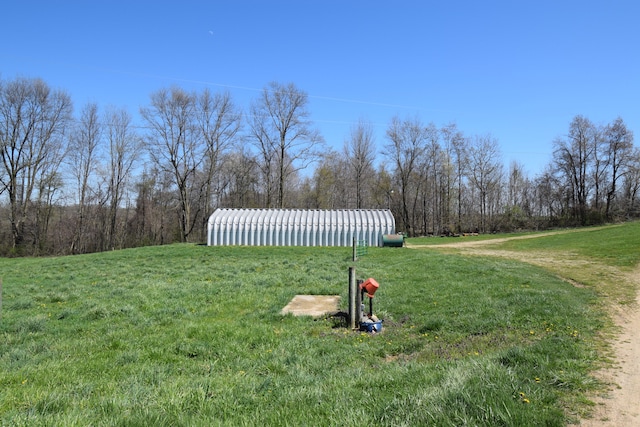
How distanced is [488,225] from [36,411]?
150 feet

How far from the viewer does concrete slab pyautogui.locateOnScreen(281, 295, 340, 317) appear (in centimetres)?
874

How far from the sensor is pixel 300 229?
30734 mm

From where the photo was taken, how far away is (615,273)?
11.7 m

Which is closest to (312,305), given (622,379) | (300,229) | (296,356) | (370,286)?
(370,286)

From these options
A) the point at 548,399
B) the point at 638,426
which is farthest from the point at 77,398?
the point at 638,426

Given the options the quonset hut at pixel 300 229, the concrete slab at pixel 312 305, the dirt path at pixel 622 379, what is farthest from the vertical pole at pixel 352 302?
the quonset hut at pixel 300 229

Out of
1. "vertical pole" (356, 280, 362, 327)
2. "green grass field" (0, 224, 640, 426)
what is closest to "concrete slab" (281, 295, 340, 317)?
"green grass field" (0, 224, 640, 426)

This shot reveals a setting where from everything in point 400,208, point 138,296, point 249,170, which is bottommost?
point 138,296

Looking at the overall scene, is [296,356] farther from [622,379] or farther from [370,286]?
[622,379]

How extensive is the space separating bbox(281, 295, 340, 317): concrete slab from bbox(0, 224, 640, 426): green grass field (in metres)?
0.30

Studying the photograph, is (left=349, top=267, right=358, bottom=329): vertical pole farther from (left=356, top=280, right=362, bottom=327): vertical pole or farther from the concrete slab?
the concrete slab

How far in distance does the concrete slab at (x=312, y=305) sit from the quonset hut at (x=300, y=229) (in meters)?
19.5

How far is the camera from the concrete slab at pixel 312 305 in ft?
28.7

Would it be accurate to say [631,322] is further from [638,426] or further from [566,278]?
[566,278]
